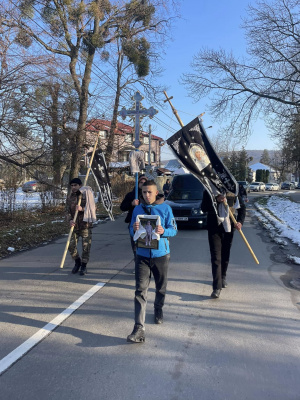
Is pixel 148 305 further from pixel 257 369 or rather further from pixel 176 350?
pixel 257 369

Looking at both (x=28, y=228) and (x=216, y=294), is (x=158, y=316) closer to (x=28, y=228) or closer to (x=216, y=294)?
(x=216, y=294)

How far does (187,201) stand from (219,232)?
7.98 meters

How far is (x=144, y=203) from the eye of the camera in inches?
168

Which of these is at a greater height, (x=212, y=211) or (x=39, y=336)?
(x=212, y=211)

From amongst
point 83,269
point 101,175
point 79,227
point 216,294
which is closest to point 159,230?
point 216,294

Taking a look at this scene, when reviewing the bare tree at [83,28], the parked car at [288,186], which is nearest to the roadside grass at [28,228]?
the bare tree at [83,28]

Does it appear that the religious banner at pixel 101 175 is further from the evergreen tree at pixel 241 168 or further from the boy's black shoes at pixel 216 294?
the evergreen tree at pixel 241 168

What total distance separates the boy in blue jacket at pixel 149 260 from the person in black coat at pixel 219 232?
1377 mm

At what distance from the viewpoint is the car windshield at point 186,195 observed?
13727 mm

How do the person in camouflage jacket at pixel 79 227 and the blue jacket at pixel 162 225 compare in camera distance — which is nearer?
the blue jacket at pixel 162 225

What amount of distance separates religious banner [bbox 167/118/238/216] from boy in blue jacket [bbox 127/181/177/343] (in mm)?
1626

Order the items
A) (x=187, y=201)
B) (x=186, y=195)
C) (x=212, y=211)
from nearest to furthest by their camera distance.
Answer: (x=212, y=211) < (x=187, y=201) < (x=186, y=195)

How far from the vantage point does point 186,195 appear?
13.9 meters

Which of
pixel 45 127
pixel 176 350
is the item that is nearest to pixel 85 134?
pixel 45 127
